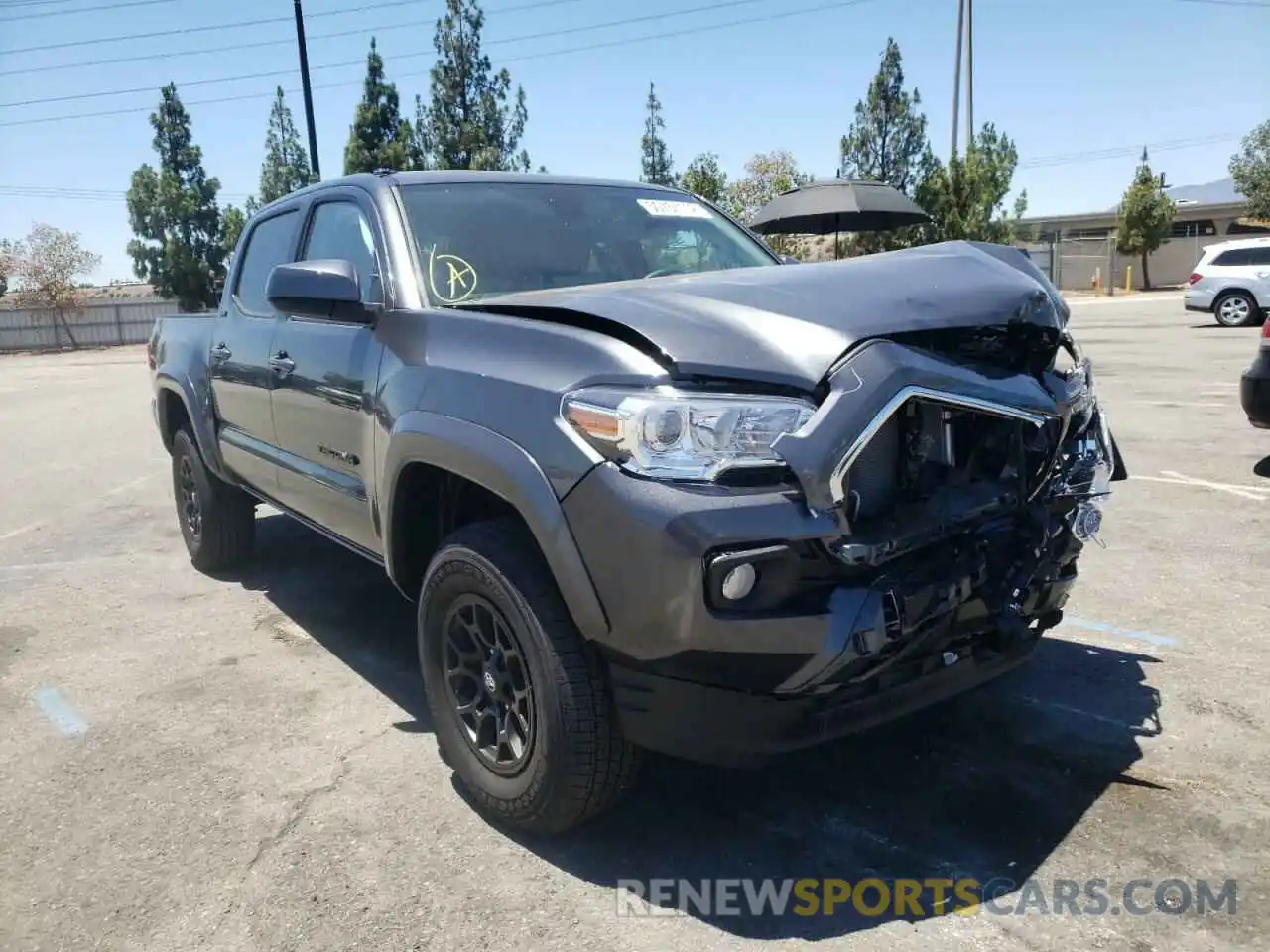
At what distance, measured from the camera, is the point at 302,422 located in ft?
12.9

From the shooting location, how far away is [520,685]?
2740 mm

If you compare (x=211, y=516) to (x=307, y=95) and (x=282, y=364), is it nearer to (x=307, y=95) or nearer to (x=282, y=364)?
(x=282, y=364)

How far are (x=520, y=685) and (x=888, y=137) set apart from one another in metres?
34.7

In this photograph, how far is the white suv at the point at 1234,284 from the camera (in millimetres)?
20203

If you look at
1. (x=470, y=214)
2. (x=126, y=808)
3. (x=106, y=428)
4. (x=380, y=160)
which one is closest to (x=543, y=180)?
(x=470, y=214)

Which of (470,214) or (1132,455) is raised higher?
(470,214)

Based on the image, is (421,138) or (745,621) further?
(421,138)

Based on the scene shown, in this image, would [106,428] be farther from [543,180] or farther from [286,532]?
[543,180]

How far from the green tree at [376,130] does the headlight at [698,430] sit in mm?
29440

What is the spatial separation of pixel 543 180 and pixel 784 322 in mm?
2085

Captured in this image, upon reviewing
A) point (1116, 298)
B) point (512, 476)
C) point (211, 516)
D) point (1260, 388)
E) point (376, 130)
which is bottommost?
point (1116, 298)

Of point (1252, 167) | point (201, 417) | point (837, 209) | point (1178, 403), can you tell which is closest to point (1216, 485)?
point (1178, 403)

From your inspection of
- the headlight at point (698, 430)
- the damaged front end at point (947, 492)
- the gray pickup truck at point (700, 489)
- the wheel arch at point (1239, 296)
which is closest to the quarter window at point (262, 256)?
the gray pickup truck at point (700, 489)

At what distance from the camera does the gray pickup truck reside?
2250mm
